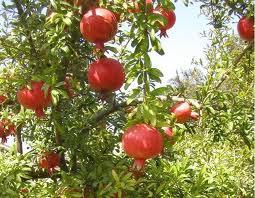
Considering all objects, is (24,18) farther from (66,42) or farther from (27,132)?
(27,132)

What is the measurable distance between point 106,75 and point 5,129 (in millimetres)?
1382

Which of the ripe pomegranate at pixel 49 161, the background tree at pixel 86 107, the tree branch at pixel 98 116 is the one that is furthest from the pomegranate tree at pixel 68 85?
the ripe pomegranate at pixel 49 161

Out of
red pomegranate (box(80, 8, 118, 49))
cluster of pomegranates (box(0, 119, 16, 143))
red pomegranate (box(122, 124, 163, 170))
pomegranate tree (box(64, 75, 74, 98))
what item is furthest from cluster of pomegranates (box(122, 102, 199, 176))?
cluster of pomegranates (box(0, 119, 16, 143))

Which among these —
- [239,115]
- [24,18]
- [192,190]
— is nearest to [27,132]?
[24,18]

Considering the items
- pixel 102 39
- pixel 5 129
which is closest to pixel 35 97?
pixel 102 39

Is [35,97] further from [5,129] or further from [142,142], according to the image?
[5,129]

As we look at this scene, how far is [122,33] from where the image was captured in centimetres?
251

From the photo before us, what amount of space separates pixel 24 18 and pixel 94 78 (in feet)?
2.32

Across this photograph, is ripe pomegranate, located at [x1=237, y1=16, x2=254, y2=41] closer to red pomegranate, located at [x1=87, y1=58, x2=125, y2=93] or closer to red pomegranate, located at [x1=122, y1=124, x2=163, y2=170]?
red pomegranate, located at [x1=87, y1=58, x2=125, y2=93]

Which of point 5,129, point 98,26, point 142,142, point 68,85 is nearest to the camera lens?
point 142,142

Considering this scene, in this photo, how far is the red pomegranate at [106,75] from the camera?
65.2 inches

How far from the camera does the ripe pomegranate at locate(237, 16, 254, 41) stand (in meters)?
2.35

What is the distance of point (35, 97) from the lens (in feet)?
6.05

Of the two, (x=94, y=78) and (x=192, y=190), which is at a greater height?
(x=94, y=78)
